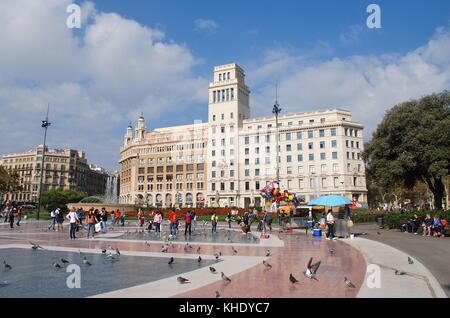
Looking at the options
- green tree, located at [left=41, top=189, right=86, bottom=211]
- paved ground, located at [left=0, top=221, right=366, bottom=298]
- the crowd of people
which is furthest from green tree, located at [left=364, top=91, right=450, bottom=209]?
green tree, located at [left=41, top=189, right=86, bottom=211]

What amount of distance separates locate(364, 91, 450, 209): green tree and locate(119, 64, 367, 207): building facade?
3998 centimetres

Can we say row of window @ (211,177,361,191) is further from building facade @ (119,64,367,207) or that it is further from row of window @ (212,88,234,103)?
row of window @ (212,88,234,103)

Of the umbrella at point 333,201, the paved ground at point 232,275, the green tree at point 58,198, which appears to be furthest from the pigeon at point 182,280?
the green tree at point 58,198

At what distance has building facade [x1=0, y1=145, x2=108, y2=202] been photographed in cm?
11806

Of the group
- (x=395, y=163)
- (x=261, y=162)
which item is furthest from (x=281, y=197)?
(x=261, y=162)

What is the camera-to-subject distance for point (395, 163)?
111 ft

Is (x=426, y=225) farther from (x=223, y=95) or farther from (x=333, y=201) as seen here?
(x=223, y=95)

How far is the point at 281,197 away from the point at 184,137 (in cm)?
7356

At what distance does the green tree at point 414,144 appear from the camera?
1252 inches

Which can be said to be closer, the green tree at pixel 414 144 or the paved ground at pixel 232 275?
the paved ground at pixel 232 275

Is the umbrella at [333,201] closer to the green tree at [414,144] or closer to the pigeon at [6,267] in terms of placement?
the green tree at [414,144]

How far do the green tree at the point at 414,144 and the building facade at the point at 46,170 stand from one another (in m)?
109
